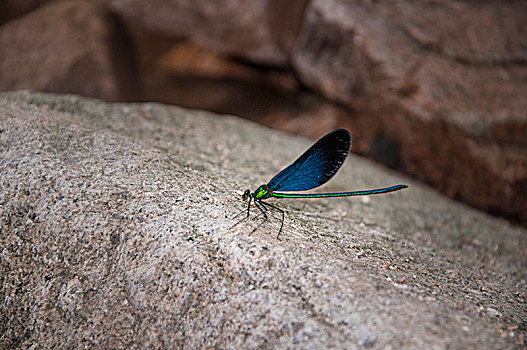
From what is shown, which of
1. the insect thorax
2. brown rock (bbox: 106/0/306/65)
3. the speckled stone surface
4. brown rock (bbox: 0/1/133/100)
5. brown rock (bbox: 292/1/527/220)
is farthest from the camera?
brown rock (bbox: 106/0/306/65)

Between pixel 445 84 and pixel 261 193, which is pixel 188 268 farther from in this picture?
pixel 445 84

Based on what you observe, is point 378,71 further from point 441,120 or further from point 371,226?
point 371,226

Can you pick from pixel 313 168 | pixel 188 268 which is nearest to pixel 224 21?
pixel 313 168

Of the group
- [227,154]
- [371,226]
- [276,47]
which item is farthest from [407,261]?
[276,47]

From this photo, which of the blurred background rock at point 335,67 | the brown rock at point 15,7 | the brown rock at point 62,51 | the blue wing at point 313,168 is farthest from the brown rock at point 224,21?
the blue wing at point 313,168

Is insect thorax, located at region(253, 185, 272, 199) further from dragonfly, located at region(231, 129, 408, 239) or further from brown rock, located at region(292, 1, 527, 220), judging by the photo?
brown rock, located at region(292, 1, 527, 220)

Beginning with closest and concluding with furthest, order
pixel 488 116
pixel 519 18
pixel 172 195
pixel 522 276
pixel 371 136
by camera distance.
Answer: pixel 172 195 < pixel 522 276 < pixel 488 116 < pixel 519 18 < pixel 371 136

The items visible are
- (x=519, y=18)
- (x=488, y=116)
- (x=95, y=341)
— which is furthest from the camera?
(x=519, y=18)

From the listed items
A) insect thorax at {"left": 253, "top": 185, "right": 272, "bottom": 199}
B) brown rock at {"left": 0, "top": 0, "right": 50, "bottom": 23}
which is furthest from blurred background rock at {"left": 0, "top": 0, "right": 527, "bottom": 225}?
insect thorax at {"left": 253, "top": 185, "right": 272, "bottom": 199}
